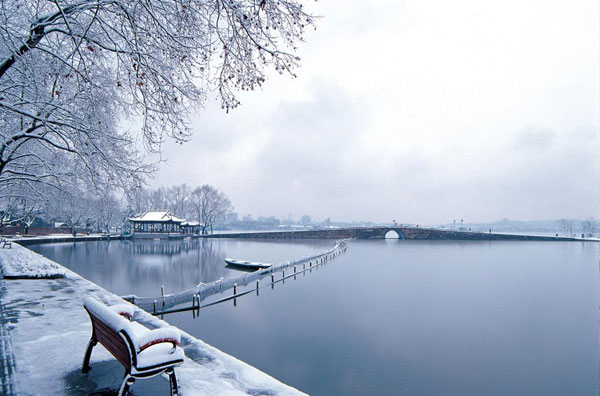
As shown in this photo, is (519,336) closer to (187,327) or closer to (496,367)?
(496,367)

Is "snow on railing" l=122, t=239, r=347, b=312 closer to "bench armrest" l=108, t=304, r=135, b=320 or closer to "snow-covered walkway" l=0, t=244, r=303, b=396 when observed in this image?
"snow-covered walkway" l=0, t=244, r=303, b=396

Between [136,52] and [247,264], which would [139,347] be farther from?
[247,264]

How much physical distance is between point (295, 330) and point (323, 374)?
17.6 feet

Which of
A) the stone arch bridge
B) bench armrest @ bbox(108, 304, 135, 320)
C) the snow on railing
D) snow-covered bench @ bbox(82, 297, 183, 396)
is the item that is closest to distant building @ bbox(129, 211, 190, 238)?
the stone arch bridge

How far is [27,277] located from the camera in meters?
14.6

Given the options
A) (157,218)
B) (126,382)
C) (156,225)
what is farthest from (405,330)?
(156,225)

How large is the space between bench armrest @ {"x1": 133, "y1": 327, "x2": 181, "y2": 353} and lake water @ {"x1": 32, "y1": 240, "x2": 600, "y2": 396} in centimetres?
827

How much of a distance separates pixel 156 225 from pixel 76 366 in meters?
85.0

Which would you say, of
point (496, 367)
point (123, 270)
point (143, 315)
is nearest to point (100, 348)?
point (143, 315)

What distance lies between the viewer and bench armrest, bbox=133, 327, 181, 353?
13.0 ft

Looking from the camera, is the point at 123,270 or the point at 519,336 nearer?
the point at 519,336

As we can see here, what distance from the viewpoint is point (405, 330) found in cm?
1738

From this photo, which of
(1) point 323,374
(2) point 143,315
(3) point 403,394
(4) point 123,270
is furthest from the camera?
(4) point 123,270

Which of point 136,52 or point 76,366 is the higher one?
point 136,52
